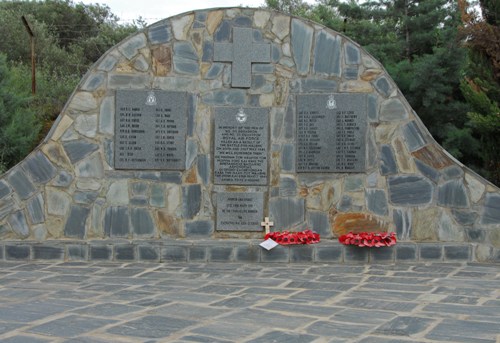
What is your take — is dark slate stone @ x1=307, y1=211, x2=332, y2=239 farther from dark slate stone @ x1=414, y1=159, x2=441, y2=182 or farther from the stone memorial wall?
dark slate stone @ x1=414, y1=159, x2=441, y2=182

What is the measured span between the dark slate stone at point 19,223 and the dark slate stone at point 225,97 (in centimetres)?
237

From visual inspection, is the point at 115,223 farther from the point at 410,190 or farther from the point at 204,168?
the point at 410,190

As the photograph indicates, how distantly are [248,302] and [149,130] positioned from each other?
8.73ft

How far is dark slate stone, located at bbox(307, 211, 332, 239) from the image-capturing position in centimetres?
608

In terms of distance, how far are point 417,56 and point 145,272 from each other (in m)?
8.30

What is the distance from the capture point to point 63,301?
160 inches

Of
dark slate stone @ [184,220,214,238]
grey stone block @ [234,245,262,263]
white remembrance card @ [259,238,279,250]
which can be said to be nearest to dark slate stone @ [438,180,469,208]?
white remembrance card @ [259,238,279,250]

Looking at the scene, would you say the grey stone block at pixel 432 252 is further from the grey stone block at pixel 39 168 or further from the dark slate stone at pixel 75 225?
the grey stone block at pixel 39 168

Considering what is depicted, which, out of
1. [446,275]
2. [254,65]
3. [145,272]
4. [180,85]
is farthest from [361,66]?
[145,272]

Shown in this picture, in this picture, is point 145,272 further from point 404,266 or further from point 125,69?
point 404,266

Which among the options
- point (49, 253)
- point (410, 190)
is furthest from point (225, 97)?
point (49, 253)

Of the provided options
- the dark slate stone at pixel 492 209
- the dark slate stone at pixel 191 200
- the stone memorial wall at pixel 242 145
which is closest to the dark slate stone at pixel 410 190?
the stone memorial wall at pixel 242 145

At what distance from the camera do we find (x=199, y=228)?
6.06 m

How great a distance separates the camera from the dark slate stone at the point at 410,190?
237 inches
